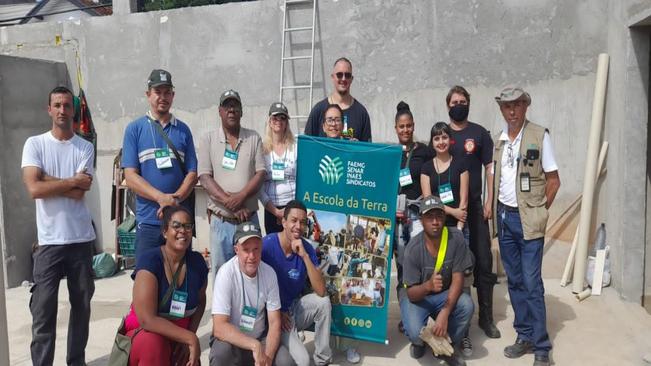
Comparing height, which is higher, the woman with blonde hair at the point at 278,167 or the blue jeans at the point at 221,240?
the woman with blonde hair at the point at 278,167

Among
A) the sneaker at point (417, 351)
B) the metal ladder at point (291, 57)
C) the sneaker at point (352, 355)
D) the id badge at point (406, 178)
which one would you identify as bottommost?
the sneaker at point (352, 355)

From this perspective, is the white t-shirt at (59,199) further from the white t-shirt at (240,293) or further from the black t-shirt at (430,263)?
the black t-shirt at (430,263)

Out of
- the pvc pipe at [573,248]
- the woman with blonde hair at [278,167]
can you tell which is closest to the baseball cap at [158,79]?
the woman with blonde hair at [278,167]

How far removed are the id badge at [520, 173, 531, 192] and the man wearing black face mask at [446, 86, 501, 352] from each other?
41cm

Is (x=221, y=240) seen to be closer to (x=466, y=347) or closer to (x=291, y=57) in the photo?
(x=466, y=347)

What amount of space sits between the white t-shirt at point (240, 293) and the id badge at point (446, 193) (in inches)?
57.9

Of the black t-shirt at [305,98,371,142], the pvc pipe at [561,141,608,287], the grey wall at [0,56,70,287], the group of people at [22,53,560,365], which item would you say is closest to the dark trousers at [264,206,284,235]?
the group of people at [22,53,560,365]

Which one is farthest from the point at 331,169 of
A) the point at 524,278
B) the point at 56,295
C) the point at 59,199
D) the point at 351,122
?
the point at 56,295

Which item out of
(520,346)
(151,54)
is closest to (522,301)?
(520,346)

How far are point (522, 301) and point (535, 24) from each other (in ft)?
9.47

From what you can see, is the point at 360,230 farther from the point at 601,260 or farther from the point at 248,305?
the point at 601,260

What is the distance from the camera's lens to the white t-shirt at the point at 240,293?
3219 millimetres

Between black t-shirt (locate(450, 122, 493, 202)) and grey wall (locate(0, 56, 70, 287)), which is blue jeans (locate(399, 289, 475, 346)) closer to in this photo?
black t-shirt (locate(450, 122, 493, 202))

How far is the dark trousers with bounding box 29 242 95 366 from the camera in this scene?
138 inches
